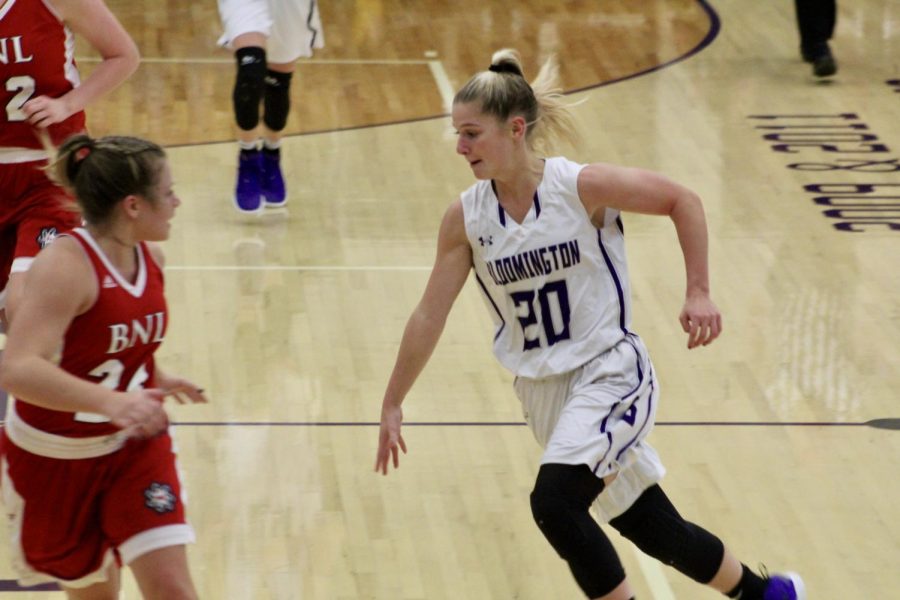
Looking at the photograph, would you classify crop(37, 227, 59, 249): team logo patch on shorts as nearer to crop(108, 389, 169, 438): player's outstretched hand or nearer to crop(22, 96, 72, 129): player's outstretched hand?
crop(22, 96, 72, 129): player's outstretched hand

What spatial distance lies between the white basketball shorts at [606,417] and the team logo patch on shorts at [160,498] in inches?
35.5

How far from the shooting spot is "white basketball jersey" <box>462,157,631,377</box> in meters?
3.75

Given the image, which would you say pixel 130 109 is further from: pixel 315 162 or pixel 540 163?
pixel 540 163

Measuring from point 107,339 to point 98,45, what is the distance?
1.71 m

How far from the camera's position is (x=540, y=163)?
388 cm

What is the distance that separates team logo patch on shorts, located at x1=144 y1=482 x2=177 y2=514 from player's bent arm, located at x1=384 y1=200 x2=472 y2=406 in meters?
0.77

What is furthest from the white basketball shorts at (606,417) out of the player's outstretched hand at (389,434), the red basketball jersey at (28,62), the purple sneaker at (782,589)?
the red basketball jersey at (28,62)

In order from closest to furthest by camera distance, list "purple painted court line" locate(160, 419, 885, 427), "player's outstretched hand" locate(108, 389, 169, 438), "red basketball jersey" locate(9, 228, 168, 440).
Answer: "player's outstretched hand" locate(108, 389, 169, 438)
"red basketball jersey" locate(9, 228, 168, 440)
"purple painted court line" locate(160, 419, 885, 427)

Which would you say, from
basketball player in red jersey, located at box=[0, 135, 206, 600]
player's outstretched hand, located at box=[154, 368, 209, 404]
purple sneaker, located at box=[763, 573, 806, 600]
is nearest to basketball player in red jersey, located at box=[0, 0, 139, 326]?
player's outstretched hand, located at box=[154, 368, 209, 404]

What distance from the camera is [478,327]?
6.43 metres

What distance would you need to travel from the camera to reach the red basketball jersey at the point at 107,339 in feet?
10.5

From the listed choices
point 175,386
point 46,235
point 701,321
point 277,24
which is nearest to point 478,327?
point 277,24

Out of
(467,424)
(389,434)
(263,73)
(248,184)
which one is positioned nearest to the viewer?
(389,434)

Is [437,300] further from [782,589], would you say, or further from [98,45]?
[98,45]
